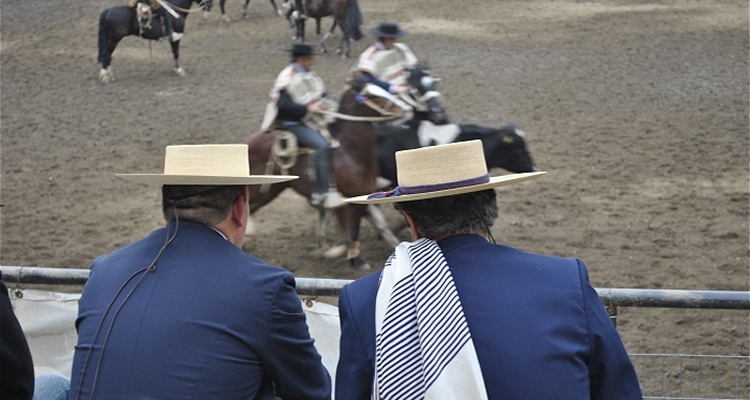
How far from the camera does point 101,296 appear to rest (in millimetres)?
2408

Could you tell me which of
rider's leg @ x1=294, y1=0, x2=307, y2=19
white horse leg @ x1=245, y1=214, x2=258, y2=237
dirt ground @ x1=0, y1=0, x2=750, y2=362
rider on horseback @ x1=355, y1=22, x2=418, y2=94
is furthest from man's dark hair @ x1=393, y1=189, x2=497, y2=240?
rider's leg @ x1=294, y1=0, x2=307, y2=19

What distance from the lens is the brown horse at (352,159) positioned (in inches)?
307

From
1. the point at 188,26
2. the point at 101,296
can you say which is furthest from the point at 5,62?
the point at 101,296

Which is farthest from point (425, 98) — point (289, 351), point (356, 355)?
point (356, 355)

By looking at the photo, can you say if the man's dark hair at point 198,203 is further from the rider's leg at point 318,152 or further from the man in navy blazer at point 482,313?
the rider's leg at point 318,152

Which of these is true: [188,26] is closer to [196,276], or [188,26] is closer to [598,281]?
[598,281]

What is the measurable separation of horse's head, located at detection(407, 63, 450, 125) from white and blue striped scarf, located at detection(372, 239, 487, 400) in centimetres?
A: 575

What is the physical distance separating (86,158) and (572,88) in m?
7.56

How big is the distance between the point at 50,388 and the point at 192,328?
2.91 feet

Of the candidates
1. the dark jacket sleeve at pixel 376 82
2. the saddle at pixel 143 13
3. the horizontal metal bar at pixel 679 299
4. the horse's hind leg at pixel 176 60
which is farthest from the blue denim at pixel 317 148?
the saddle at pixel 143 13

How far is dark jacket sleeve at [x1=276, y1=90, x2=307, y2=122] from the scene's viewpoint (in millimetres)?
7656

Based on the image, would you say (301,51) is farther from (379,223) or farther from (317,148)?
(379,223)

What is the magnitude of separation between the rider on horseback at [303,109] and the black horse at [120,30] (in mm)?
8012

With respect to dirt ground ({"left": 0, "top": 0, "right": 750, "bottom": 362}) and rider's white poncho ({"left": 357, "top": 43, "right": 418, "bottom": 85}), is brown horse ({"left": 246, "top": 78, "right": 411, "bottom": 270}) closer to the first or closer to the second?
dirt ground ({"left": 0, "top": 0, "right": 750, "bottom": 362})
